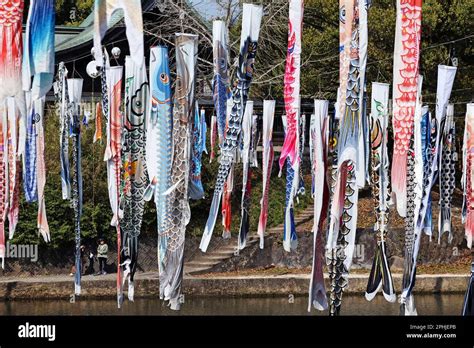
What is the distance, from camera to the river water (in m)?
20.2

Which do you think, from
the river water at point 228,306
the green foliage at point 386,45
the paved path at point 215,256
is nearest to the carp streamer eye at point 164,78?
the river water at point 228,306

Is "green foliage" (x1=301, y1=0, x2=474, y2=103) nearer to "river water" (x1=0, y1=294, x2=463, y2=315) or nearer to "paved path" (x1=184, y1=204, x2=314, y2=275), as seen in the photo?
"paved path" (x1=184, y1=204, x2=314, y2=275)

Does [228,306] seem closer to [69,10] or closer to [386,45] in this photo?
[386,45]

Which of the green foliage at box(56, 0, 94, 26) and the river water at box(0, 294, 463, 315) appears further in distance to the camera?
the green foliage at box(56, 0, 94, 26)

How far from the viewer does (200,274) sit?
78.5 ft

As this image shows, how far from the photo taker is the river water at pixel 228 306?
2025 centimetres

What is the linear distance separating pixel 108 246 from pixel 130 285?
29.9ft

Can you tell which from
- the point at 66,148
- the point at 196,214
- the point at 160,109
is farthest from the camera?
the point at 196,214

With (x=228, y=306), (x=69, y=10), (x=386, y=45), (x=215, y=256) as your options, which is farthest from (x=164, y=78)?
(x=69, y=10)

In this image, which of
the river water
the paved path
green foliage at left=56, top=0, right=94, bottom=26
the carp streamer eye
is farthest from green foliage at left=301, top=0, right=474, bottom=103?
the carp streamer eye

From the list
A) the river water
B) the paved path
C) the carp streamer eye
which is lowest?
the river water

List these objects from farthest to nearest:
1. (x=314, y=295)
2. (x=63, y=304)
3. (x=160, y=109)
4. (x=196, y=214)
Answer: (x=196, y=214) → (x=63, y=304) → (x=160, y=109) → (x=314, y=295)
